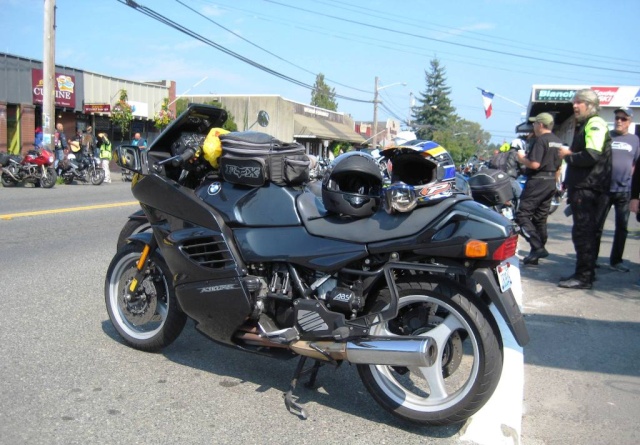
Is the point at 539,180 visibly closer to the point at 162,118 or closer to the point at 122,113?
the point at 122,113

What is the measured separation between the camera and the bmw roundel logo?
3.92 m

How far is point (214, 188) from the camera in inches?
155

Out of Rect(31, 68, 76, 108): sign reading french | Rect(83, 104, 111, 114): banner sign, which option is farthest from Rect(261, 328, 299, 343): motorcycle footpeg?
Rect(83, 104, 111, 114): banner sign

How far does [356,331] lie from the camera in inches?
132

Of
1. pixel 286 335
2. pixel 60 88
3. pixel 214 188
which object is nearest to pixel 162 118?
pixel 60 88

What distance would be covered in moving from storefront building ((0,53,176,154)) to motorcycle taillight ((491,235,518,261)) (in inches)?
802

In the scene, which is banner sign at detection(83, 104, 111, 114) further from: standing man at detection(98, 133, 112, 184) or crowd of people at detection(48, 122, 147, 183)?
standing man at detection(98, 133, 112, 184)

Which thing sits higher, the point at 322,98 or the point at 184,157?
the point at 322,98

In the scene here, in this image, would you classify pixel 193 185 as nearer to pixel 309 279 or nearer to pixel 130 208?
pixel 309 279

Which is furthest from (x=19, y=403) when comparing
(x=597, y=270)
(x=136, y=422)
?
(x=597, y=270)

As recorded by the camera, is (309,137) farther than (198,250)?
Yes

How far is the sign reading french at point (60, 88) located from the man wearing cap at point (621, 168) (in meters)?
25.1

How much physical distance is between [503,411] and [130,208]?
36.3 ft

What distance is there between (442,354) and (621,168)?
548cm
